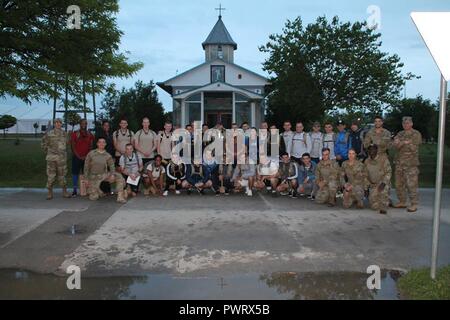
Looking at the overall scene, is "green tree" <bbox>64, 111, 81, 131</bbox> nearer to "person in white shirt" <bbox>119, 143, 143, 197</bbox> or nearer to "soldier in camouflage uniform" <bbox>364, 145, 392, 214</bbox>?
"person in white shirt" <bbox>119, 143, 143, 197</bbox>

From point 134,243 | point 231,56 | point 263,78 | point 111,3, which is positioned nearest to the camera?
point 134,243

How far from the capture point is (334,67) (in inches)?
938

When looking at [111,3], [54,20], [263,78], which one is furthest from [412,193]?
[263,78]

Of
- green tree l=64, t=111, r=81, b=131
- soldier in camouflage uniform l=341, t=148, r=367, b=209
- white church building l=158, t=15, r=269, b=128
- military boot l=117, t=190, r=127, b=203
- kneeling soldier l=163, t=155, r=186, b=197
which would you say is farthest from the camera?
white church building l=158, t=15, r=269, b=128

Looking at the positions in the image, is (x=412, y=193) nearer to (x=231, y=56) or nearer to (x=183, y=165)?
(x=183, y=165)

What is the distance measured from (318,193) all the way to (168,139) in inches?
152

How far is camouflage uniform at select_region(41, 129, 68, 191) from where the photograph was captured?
10.2m

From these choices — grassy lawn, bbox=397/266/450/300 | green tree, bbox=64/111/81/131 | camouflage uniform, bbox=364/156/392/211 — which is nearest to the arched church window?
green tree, bbox=64/111/81/131

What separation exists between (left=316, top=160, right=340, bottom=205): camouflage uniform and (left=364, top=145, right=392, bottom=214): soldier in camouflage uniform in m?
0.67

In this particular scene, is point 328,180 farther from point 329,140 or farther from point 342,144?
point 329,140

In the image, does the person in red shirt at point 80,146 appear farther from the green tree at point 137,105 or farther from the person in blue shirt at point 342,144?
the green tree at point 137,105

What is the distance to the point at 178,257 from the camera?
5801 millimetres

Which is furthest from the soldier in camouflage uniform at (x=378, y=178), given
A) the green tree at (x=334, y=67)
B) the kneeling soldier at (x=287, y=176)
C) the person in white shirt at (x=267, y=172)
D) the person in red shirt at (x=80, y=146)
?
the green tree at (x=334, y=67)

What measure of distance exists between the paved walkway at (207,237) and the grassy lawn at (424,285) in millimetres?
578
